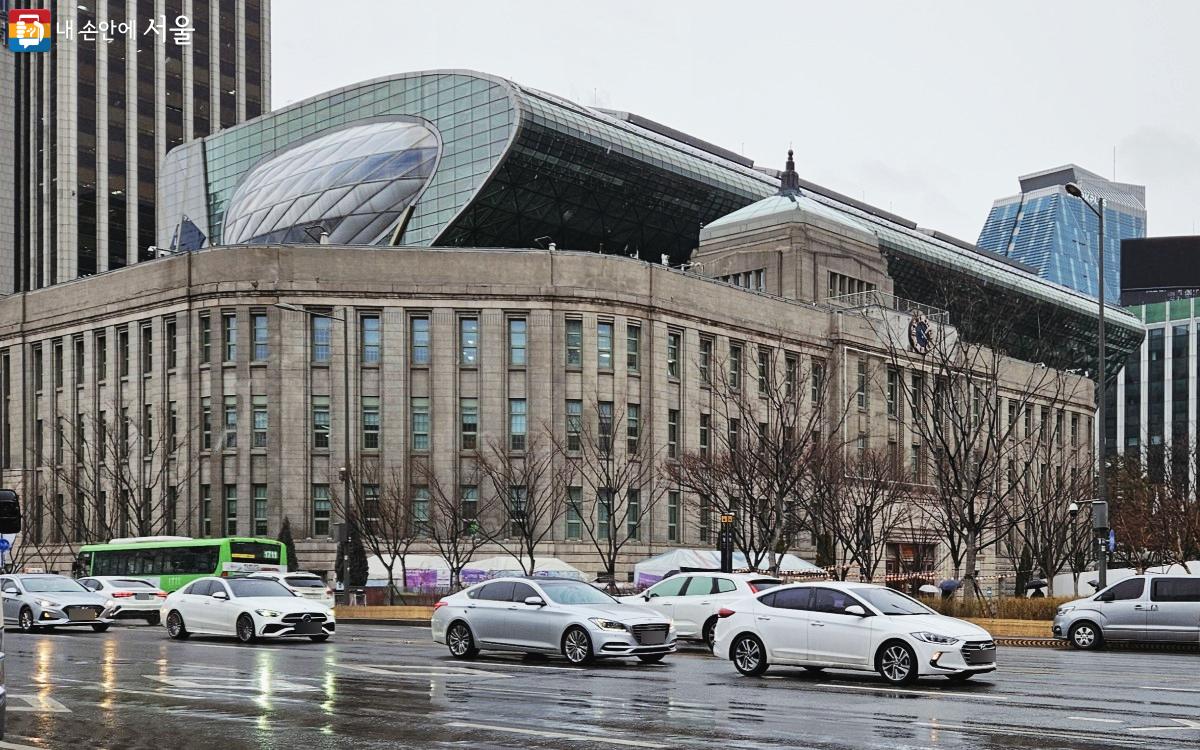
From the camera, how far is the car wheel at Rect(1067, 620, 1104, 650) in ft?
105

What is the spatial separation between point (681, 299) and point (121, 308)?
27942 mm

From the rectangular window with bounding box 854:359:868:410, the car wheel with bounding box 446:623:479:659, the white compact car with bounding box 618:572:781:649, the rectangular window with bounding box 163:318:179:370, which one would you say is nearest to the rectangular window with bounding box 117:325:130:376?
the rectangular window with bounding box 163:318:179:370

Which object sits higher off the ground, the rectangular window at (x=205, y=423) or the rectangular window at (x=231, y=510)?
the rectangular window at (x=205, y=423)

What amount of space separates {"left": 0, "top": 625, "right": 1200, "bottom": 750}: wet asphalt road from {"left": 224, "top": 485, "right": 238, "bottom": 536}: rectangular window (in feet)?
140

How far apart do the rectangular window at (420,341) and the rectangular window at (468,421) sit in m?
2.62

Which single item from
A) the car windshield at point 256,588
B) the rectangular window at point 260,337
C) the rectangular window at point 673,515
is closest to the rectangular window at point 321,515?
the rectangular window at point 260,337

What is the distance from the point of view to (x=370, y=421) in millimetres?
69250

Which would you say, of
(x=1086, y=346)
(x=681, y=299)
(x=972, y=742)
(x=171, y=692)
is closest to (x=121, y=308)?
(x=681, y=299)

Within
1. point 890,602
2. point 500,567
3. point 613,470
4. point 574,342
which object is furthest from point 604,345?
point 890,602

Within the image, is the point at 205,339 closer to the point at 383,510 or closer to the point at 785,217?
the point at 383,510

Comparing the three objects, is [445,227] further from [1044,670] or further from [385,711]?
[385,711]

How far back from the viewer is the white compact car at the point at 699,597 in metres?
29.9

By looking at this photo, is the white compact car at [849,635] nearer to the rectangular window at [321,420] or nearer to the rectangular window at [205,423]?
the rectangular window at [321,420]

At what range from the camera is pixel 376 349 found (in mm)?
69438
